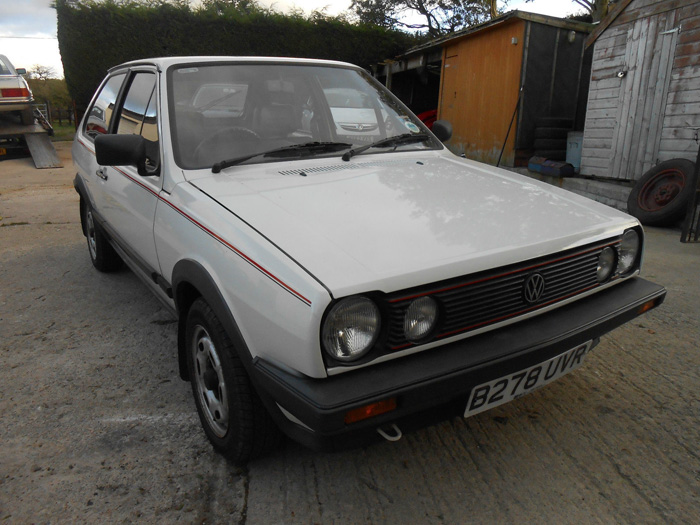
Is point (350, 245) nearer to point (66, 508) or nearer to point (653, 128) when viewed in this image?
point (66, 508)

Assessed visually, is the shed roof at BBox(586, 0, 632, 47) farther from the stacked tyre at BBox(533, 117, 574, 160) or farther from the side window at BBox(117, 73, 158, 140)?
the side window at BBox(117, 73, 158, 140)

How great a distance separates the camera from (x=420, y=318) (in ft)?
5.65

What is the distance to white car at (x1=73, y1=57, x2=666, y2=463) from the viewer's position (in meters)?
1.60

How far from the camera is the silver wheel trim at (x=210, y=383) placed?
2052 mm

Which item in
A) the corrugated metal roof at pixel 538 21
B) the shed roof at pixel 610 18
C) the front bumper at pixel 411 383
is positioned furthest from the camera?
the corrugated metal roof at pixel 538 21

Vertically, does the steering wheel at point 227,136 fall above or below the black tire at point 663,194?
above

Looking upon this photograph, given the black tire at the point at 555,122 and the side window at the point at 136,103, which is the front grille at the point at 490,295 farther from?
the black tire at the point at 555,122

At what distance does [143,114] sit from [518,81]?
352 inches

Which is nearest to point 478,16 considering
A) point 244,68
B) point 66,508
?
point 244,68

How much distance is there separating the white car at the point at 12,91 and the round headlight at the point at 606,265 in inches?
532

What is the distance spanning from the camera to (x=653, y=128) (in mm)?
7293

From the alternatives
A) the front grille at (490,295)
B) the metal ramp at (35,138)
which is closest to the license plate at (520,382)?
the front grille at (490,295)

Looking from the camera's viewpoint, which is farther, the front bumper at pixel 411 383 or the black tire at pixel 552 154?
the black tire at pixel 552 154

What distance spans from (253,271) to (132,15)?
16.4 m
